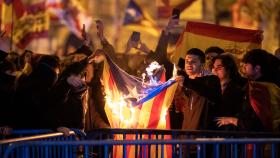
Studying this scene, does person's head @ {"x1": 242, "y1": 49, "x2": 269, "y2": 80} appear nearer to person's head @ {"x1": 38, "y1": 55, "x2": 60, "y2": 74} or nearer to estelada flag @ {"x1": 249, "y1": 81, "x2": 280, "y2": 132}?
estelada flag @ {"x1": 249, "y1": 81, "x2": 280, "y2": 132}

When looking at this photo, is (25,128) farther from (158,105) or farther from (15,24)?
(15,24)

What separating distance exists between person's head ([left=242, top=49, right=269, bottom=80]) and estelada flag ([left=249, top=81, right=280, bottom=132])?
0.47 feet

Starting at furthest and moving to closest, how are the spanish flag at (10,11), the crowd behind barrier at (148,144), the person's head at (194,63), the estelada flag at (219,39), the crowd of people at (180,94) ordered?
the spanish flag at (10,11)
the estelada flag at (219,39)
the person's head at (194,63)
the crowd of people at (180,94)
the crowd behind barrier at (148,144)

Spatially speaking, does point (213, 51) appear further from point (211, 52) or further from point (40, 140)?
point (40, 140)

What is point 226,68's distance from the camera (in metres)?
8.02

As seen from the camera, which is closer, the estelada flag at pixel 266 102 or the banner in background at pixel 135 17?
the estelada flag at pixel 266 102

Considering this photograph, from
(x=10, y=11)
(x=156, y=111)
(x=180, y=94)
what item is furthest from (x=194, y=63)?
(x=10, y=11)

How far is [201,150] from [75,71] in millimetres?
2218

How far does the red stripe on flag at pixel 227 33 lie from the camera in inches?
366

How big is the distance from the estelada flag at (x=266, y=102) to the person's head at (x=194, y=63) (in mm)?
877

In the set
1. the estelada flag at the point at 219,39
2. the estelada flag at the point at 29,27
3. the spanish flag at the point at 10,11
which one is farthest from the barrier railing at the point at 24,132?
the estelada flag at the point at 29,27

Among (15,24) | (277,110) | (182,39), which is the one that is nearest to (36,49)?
(15,24)

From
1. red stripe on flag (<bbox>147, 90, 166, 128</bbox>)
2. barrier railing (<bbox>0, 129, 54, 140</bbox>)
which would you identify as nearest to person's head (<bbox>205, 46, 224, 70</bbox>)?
red stripe on flag (<bbox>147, 90, 166, 128</bbox>)

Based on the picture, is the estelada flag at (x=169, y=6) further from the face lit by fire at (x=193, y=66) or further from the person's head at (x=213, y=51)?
the face lit by fire at (x=193, y=66)
